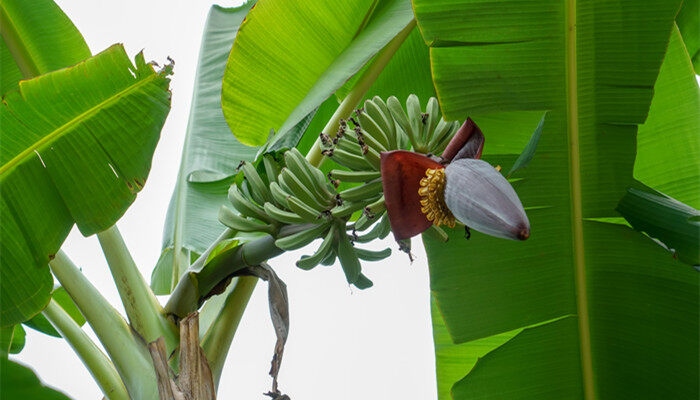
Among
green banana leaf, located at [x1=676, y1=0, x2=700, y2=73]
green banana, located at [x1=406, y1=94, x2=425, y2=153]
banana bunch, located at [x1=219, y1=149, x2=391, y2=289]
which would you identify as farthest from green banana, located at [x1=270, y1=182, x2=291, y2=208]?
green banana leaf, located at [x1=676, y1=0, x2=700, y2=73]

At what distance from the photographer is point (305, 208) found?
2.70 feet

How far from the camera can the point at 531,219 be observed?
0.92m

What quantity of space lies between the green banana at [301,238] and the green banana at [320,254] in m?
0.01

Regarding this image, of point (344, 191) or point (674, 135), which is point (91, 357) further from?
point (674, 135)

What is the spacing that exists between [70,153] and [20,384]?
0.54 metres

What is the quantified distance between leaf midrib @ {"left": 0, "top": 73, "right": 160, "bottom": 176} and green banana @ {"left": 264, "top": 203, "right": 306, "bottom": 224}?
0.32 meters

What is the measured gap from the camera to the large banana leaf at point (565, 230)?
854mm

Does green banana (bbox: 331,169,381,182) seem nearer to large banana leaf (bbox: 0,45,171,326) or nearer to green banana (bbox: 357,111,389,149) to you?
green banana (bbox: 357,111,389,149)

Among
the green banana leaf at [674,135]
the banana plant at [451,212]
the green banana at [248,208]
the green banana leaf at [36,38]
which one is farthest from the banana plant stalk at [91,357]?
the green banana leaf at [674,135]

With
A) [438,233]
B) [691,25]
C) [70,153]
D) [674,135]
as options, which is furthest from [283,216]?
[691,25]

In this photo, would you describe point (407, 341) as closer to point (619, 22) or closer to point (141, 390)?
point (141, 390)

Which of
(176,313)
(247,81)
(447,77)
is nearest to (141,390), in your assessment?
(176,313)

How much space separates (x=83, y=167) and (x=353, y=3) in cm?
59

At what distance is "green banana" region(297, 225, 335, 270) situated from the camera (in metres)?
0.84
